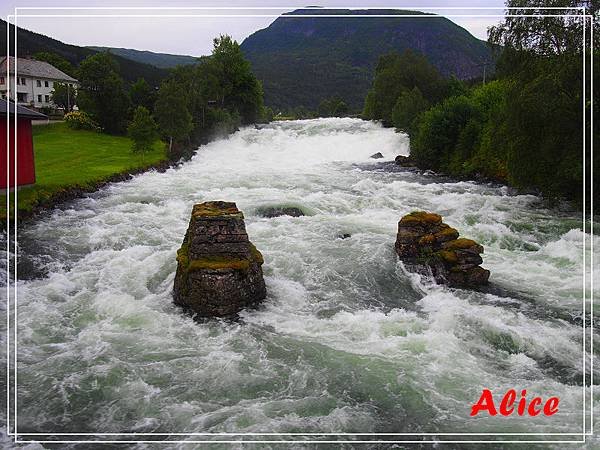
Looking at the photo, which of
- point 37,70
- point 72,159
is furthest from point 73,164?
point 37,70

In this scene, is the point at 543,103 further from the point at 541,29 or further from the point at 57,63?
the point at 57,63

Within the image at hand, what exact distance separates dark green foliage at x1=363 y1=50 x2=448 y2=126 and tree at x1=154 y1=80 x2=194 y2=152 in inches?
997

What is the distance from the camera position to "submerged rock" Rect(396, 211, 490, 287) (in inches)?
526

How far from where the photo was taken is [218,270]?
11438 mm

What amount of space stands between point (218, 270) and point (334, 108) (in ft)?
308

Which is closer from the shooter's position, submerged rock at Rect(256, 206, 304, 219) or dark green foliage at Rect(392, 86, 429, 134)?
submerged rock at Rect(256, 206, 304, 219)

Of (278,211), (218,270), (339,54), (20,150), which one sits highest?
(339,54)

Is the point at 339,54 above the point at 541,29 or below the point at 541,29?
above

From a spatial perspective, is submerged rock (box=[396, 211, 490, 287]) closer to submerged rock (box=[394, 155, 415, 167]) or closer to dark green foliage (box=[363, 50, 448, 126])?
submerged rock (box=[394, 155, 415, 167])

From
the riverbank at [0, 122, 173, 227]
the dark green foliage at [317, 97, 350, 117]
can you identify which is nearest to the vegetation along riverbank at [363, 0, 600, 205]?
the riverbank at [0, 122, 173, 227]

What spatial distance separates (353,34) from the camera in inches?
7416

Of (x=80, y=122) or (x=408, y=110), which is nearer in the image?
(x=408, y=110)

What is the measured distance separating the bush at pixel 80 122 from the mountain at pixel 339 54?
53705 millimetres

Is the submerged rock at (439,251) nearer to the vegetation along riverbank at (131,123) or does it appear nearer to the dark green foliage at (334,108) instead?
the vegetation along riverbank at (131,123)
